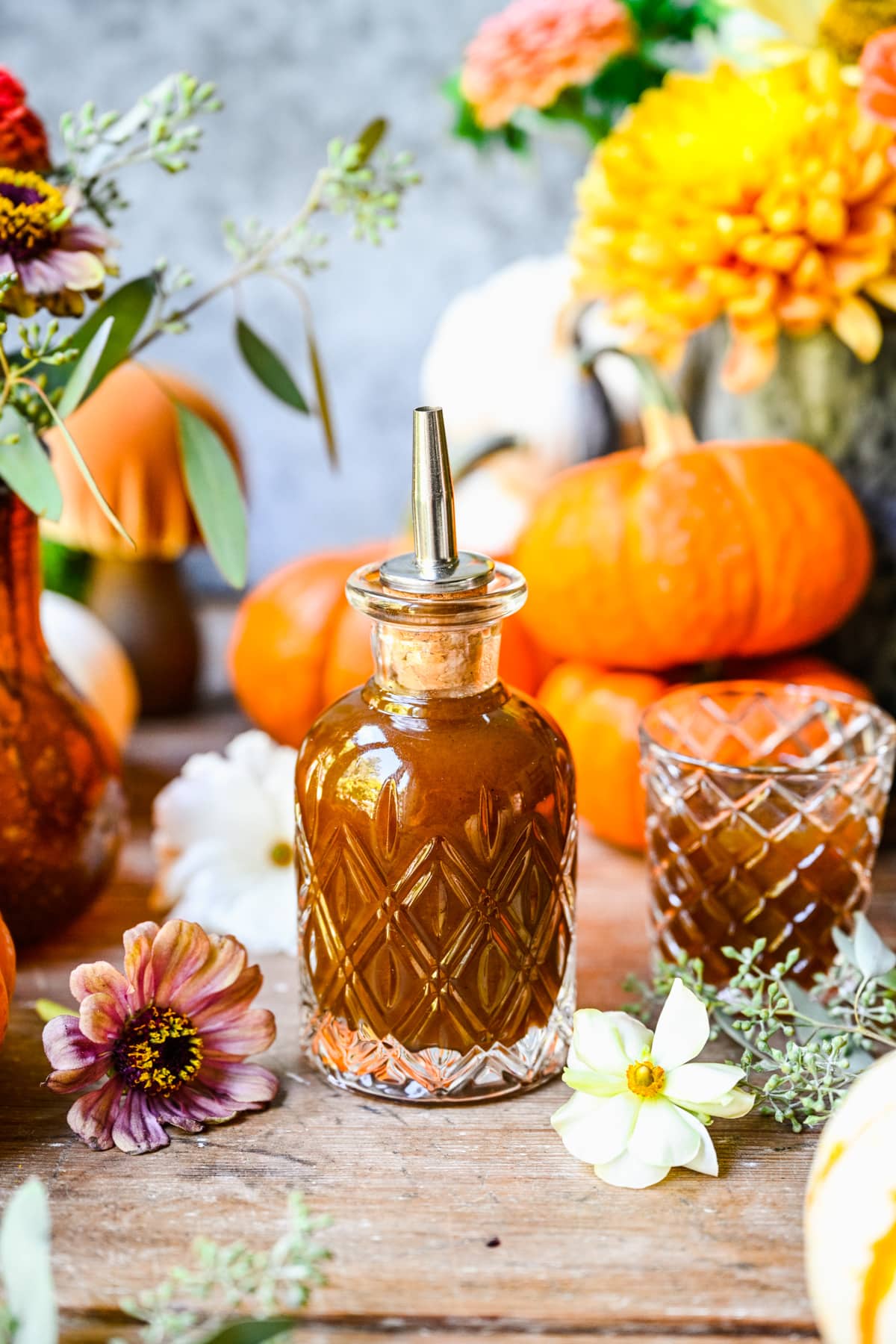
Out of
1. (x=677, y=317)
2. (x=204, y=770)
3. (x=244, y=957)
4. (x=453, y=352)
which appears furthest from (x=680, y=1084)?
(x=453, y=352)

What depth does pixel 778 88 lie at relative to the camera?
2.29ft

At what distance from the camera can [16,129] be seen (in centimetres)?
52

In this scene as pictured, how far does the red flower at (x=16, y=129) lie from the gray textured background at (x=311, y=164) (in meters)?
0.60

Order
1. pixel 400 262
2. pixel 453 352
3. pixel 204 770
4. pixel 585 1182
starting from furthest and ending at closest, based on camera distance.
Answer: pixel 400 262 < pixel 453 352 < pixel 204 770 < pixel 585 1182

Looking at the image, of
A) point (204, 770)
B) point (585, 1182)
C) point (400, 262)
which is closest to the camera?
point (585, 1182)

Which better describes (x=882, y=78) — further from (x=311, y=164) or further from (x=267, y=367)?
(x=311, y=164)

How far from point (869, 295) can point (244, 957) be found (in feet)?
1.57

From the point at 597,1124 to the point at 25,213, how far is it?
387mm

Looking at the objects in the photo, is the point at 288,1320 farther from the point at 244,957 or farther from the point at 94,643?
the point at 94,643

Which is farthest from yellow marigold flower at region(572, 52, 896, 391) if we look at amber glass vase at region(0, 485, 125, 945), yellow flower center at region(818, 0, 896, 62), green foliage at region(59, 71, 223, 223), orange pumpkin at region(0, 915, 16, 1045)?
orange pumpkin at region(0, 915, 16, 1045)

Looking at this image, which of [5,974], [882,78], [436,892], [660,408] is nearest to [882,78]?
[882,78]

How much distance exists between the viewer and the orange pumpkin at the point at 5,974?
491 mm

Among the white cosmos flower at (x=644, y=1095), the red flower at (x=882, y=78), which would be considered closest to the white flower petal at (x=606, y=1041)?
the white cosmos flower at (x=644, y=1095)

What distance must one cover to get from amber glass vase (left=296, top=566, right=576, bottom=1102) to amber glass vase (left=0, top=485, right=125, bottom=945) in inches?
5.4
